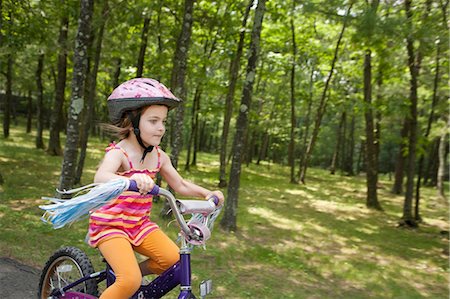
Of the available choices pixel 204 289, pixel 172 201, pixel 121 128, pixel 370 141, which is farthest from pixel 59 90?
pixel 204 289

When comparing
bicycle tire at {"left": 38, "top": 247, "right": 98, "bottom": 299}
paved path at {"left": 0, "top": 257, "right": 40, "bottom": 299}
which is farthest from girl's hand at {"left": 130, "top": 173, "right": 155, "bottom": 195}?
paved path at {"left": 0, "top": 257, "right": 40, "bottom": 299}

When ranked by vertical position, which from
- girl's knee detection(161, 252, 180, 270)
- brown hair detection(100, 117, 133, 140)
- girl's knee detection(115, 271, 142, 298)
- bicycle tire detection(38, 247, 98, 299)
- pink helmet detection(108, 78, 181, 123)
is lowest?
Result: bicycle tire detection(38, 247, 98, 299)

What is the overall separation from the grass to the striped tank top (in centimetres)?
218

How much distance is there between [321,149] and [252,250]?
154 feet

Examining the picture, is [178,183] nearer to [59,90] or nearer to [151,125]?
[151,125]

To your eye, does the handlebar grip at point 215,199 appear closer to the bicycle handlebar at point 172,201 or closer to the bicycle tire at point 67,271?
the bicycle handlebar at point 172,201

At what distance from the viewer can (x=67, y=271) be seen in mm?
3344

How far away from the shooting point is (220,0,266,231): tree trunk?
26.5 feet

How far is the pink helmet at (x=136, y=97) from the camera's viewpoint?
2.79m

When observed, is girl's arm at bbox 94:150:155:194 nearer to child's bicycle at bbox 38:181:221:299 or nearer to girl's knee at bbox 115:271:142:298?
child's bicycle at bbox 38:181:221:299

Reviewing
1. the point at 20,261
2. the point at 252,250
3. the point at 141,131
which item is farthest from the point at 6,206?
the point at 141,131

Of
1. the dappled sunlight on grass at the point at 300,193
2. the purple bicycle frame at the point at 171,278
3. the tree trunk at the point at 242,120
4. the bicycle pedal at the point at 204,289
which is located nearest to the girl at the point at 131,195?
the purple bicycle frame at the point at 171,278

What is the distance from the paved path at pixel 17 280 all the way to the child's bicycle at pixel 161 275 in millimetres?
830

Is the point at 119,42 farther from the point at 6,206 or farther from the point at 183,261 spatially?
the point at 183,261
